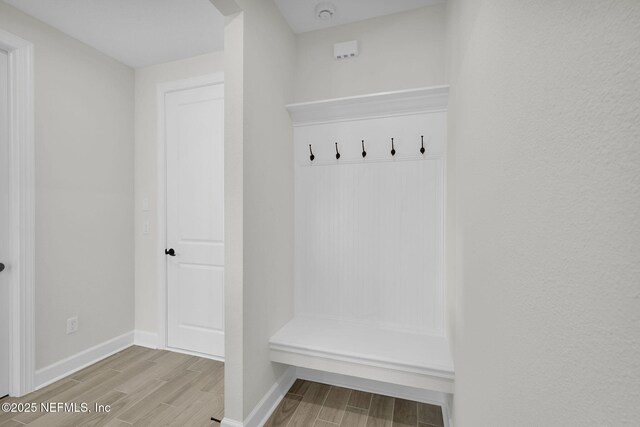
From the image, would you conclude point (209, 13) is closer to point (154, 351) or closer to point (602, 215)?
point (602, 215)

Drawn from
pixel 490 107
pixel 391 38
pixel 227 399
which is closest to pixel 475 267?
pixel 490 107

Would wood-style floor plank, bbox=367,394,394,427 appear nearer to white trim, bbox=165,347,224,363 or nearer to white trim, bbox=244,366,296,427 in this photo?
white trim, bbox=244,366,296,427

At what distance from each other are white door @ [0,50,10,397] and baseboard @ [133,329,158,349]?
2.77ft

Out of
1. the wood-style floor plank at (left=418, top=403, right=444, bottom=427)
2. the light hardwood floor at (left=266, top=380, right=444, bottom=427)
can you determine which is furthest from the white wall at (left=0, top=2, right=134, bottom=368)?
the wood-style floor plank at (left=418, top=403, right=444, bottom=427)

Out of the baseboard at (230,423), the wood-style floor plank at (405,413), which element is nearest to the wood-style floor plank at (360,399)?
the wood-style floor plank at (405,413)

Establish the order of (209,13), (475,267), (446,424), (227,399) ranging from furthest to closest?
1. (209,13)
2. (446,424)
3. (227,399)
4. (475,267)

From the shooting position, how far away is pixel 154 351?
97.7 inches

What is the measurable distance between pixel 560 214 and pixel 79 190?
2.96 meters

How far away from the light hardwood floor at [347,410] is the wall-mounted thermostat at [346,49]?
242 centimetres

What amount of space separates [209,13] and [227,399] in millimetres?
2476

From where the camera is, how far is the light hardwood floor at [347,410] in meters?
1.63

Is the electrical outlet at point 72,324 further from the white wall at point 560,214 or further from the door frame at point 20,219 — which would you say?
the white wall at point 560,214

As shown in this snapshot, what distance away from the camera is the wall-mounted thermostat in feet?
6.50

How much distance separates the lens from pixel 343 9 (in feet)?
6.20
